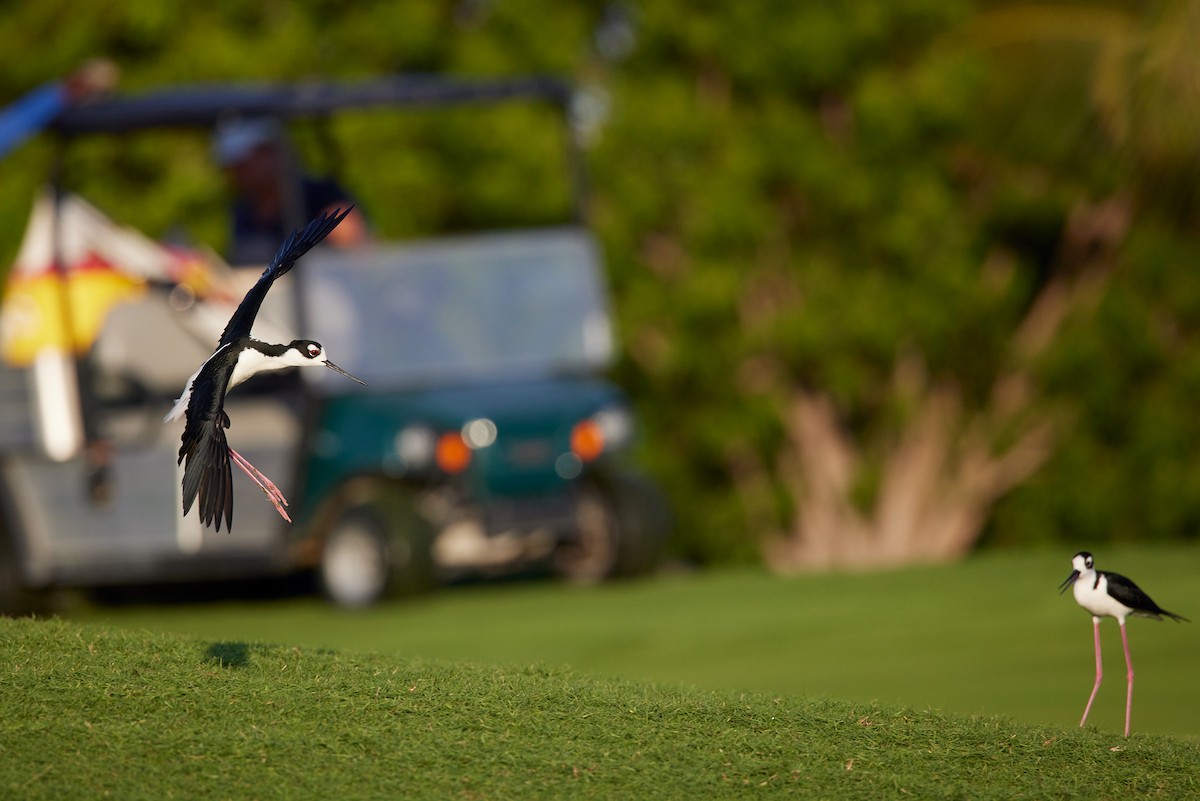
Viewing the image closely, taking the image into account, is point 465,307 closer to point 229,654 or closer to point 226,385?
point 229,654

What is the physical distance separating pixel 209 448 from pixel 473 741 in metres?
1.07

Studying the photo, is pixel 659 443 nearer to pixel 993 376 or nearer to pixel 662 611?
pixel 993 376

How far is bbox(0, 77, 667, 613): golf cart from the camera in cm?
1232

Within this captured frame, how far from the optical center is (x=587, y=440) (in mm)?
12727

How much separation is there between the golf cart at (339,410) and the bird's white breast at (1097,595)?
7022 mm

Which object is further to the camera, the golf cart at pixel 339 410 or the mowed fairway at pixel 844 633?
the golf cart at pixel 339 410

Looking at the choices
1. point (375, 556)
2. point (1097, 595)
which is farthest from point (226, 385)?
point (375, 556)

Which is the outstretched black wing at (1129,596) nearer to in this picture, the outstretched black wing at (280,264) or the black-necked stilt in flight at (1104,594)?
the black-necked stilt in flight at (1104,594)

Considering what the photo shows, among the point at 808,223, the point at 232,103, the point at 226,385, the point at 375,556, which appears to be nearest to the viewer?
the point at 226,385

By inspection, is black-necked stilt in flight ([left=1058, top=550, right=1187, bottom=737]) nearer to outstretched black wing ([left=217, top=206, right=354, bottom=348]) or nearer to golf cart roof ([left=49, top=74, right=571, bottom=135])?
outstretched black wing ([left=217, top=206, right=354, bottom=348])

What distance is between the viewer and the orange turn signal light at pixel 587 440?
12.7 m

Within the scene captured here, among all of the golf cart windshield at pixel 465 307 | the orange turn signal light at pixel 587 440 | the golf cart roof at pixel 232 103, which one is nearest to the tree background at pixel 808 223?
the golf cart windshield at pixel 465 307

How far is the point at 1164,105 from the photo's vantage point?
16.4m

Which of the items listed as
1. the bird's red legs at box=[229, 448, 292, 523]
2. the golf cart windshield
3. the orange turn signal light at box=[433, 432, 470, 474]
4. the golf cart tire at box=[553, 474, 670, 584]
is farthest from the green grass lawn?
the golf cart tire at box=[553, 474, 670, 584]
